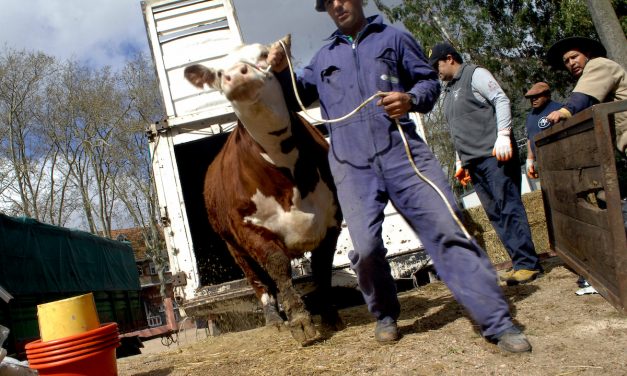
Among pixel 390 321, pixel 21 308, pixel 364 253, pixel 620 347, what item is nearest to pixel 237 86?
pixel 364 253

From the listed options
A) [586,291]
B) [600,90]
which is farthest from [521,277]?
[600,90]

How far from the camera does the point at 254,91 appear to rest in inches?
144

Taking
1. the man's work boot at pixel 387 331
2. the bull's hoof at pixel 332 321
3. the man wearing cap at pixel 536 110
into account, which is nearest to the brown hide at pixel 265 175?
the bull's hoof at pixel 332 321

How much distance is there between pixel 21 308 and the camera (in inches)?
404

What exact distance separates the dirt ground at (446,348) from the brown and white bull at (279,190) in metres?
0.35

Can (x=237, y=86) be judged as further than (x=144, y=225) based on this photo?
No

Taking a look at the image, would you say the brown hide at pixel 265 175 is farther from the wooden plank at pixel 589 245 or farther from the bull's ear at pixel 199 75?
the wooden plank at pixel 589 245

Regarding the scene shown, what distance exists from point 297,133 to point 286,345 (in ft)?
4.86

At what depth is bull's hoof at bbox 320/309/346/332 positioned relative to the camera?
4305 millimetres

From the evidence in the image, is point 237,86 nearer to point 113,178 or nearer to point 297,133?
point 297,133

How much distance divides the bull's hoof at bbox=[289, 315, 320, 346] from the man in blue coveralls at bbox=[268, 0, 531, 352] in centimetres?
61

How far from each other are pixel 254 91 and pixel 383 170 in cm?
100

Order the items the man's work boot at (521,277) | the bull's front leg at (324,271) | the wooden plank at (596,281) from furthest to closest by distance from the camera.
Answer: the man's work boot at (521,277)
the bull's front leg at (324,271)
the wooden plank at (596,281)

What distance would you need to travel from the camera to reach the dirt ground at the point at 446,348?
8.25ft
